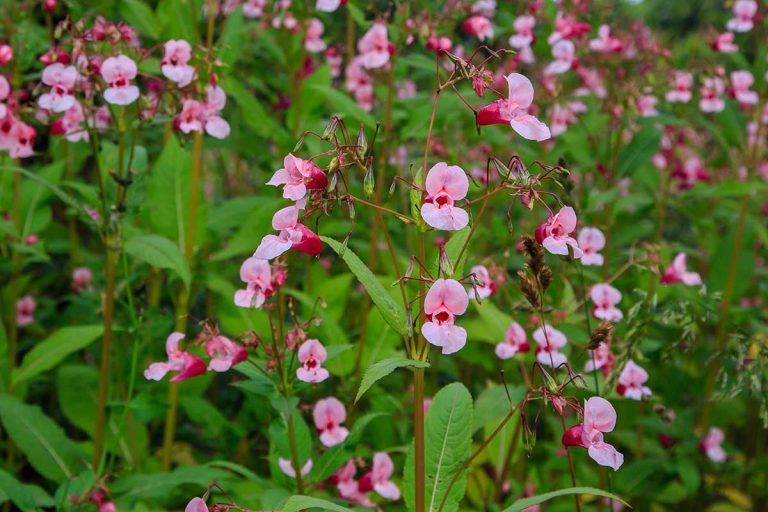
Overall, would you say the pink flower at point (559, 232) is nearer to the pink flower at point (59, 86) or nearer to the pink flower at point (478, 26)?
the pink flower at point (59, 86)

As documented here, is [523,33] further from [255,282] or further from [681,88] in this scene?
[255,282]

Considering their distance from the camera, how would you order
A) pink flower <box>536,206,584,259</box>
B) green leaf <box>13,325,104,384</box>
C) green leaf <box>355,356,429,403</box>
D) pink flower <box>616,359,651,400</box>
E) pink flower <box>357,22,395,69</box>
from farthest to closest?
pink flower <box>357,22,395,69</box>
green leaf <box>13,325,104,384</box>
pink flower <box>616,359,651,400</box>
pink flower <box>536,206,584,259</box>
green leaf <box>355,356,429,403</box>

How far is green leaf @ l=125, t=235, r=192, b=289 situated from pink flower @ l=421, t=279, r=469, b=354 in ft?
3.61

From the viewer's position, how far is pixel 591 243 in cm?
274

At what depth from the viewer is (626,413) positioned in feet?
12.2

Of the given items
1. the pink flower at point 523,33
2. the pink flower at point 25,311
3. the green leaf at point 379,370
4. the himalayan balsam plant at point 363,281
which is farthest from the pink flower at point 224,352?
the pink flower at point 523,33

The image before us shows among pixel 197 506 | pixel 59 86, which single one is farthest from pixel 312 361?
pixel 59 86

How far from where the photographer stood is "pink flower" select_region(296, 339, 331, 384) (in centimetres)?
206

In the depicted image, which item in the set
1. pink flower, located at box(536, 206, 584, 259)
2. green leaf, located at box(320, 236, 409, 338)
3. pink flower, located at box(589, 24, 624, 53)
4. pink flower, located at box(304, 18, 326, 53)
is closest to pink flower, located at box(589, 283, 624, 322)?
pink flower, located at box(536, 206, 584, 259)

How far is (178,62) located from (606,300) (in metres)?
1.58

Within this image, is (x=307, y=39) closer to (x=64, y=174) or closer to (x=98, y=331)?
(x=64, y=174)

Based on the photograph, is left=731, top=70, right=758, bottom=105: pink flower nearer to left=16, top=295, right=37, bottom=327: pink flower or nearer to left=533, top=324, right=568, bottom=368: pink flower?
left=533, top=324, right=568, bottom=368: pink flower

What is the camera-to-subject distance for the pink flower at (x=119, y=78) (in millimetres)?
2348

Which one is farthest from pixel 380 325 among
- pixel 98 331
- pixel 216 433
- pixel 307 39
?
pixel 307 39
